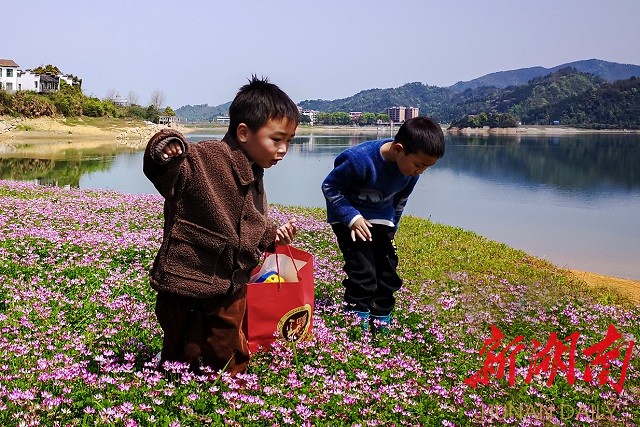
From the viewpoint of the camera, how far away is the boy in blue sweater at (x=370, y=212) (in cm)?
564

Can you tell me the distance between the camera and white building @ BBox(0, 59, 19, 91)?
318 ft

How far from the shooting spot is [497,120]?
170 meters

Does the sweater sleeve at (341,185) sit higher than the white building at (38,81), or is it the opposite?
the white building at (38,81)

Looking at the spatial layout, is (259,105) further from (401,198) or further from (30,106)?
(30,106)

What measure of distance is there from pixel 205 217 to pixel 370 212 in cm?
241

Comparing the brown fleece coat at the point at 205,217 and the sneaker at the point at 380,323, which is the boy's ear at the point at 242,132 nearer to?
the brown fleece coat at the point at 205,217

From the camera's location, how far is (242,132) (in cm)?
398

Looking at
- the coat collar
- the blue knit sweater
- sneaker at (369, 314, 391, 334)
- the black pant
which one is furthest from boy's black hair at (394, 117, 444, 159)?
the coat collar

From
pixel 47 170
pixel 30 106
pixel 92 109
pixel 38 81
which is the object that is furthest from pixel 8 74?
pixel 47 170

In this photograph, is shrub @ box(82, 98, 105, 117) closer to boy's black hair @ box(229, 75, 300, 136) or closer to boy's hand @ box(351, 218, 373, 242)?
boy's hand @ box(351, 218, 373, 242)

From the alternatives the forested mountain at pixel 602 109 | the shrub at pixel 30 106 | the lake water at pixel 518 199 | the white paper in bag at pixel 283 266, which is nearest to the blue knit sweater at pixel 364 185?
the white paper in bag at pixel 283 266

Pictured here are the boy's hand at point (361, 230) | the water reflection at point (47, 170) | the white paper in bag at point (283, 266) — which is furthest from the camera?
the water reflection at point (47, 170)

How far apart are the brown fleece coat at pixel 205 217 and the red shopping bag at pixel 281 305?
0.60 meters

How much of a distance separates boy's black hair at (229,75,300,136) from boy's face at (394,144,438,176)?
68.1 inches
